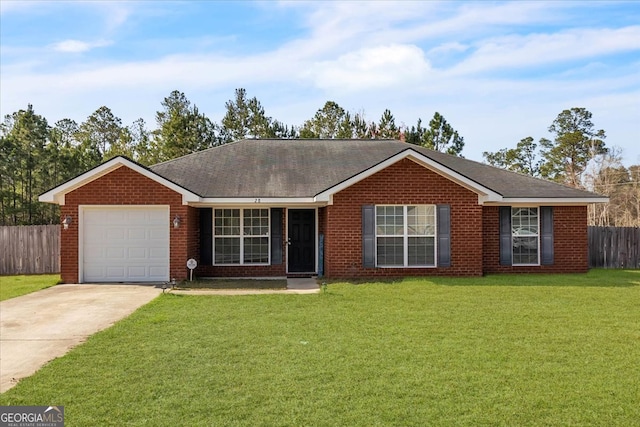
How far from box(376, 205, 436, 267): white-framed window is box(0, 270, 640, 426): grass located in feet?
14.6

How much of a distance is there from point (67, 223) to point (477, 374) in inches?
495

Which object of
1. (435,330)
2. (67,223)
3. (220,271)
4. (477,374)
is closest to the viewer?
(477,374)

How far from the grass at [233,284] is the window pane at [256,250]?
3.98 ft

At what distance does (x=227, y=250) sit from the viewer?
16.5 m

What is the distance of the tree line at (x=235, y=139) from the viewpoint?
33375mm

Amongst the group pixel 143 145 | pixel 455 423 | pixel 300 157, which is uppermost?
pixel 143 145

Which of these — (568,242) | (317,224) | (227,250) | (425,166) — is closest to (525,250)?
(568,242)

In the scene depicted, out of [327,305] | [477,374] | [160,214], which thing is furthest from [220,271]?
[477,374]

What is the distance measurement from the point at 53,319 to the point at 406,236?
9406 millimetres

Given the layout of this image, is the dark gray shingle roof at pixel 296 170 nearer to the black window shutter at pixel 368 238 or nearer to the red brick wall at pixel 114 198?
the red brick wall at pixel 114 198

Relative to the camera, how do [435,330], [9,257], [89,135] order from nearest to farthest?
[435,330] < [9,257] < [89,135]

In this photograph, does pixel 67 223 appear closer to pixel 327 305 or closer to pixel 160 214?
pixel 160 214

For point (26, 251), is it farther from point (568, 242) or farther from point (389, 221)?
point (568, 242)

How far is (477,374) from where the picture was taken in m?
6.10
